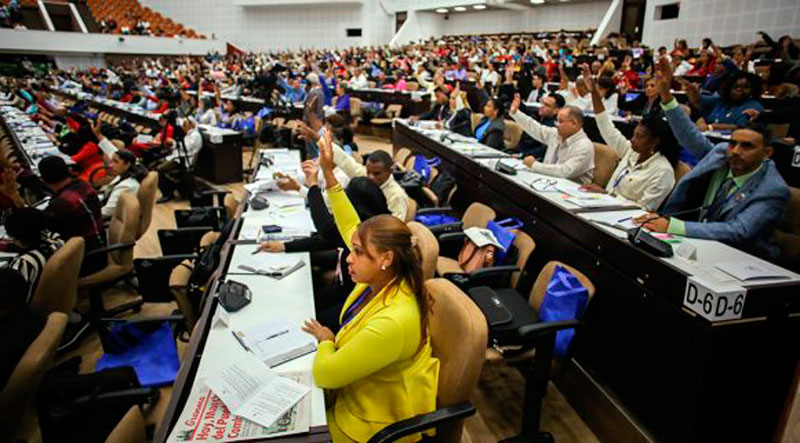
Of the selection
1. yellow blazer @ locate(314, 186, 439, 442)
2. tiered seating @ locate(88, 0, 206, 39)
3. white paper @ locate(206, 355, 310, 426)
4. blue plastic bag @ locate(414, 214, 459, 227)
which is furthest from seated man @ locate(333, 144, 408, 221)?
tiered seating @ locate(88, 0, 206, 39)

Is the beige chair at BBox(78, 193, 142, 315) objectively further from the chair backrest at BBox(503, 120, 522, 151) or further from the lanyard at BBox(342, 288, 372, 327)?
the chair backrest at BBox(503, 120, 522, 151)

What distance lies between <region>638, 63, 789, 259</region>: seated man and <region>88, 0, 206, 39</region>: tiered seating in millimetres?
24338

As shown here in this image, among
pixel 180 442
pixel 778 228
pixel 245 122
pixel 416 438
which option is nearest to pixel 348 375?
pixel 416 438

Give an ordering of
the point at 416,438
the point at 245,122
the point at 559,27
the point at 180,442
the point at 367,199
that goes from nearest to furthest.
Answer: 1. the point at 180,442
2. the point at 416,438
3. the point at 367,199
4. the point at 245,122
5. the point at 559,27

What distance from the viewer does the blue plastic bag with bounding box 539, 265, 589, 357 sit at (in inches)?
86.8

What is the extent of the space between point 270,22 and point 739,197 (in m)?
26.2

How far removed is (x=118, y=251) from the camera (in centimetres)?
344

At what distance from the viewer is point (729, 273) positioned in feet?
6.25

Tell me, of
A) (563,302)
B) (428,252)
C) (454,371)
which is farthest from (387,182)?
(454,371)

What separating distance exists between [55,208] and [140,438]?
250cm

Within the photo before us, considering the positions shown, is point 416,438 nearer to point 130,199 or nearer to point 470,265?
point 470,265

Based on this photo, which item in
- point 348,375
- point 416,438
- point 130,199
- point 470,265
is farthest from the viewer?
point 130,199

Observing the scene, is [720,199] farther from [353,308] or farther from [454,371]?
[353,308]

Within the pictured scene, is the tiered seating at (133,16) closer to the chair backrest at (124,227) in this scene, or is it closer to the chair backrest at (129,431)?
Answer: the chair backrest at (124,227)
